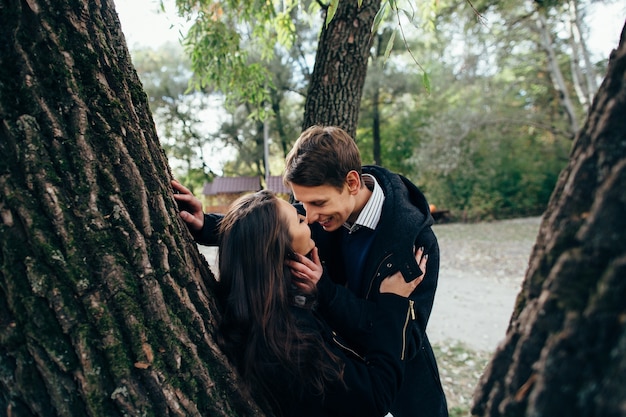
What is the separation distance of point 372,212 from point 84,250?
1458 mm

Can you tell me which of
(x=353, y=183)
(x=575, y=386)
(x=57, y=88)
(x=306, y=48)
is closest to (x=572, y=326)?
(x=575, y=386)

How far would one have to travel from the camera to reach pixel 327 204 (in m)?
2.41

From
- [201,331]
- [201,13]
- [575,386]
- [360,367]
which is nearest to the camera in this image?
[575,386]

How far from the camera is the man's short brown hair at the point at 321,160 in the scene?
244 centimetres

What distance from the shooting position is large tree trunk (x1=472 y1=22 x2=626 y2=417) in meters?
0.80

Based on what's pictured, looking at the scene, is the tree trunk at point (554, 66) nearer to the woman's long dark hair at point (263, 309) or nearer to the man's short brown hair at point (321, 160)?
the man's short brown hair at point (321, 160)

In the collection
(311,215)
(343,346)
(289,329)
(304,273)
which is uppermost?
(311,215)

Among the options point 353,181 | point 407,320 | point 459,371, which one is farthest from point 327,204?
point 459,371

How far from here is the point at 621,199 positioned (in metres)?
0.85

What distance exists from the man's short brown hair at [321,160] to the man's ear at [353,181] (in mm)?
24

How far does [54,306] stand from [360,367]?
1.05 m

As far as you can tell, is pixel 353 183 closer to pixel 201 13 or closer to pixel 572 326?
pixel 572 326

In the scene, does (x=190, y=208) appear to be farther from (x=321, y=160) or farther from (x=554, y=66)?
(x=554, y=66)

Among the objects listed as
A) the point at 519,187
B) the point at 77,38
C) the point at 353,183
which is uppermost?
the point at 77,38
